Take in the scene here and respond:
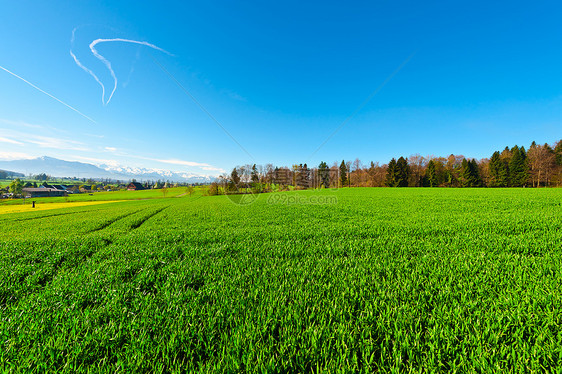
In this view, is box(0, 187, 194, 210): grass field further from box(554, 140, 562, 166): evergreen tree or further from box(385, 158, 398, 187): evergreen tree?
box(554, 140, 562, 166): evergreen tree

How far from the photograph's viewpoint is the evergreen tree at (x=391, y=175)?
226 ft

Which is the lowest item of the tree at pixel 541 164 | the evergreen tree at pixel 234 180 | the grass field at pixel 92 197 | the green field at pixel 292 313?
the grass field at pixel 92 197

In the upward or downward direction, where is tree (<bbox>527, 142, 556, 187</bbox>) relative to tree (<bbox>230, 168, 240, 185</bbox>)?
upward

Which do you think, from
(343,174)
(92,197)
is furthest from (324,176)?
(92,197)

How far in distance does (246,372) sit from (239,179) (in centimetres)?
5444

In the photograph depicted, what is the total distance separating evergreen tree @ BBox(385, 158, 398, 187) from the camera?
68.8 meters

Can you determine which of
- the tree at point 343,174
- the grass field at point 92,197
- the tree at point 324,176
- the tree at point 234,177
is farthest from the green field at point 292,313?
the tree at point 343,174

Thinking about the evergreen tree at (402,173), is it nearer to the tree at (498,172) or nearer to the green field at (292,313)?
the tree at (498,172)

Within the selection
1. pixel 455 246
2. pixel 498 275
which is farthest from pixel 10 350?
pixel 455 246

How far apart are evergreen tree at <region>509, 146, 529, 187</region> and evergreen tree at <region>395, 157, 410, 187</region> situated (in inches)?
1042

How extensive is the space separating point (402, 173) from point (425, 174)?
27.4ft

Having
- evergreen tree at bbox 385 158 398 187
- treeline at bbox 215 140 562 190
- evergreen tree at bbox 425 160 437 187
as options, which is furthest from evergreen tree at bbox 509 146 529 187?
evergreen tree at bbox 385 158 398 187

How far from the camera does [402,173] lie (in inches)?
2726

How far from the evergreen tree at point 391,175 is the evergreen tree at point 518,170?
30891mm
